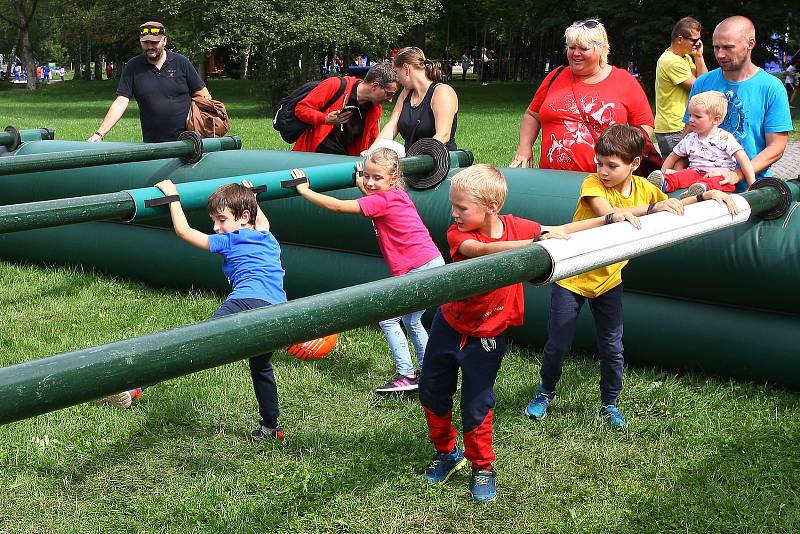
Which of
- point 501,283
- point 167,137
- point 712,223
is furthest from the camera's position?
point 167,137

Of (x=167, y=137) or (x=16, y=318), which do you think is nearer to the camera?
(x=16, y=318)

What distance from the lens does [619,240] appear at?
2.85 metres

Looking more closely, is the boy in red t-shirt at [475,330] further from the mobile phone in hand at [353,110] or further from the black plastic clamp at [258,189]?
the mobile phone in hand at [353,110]

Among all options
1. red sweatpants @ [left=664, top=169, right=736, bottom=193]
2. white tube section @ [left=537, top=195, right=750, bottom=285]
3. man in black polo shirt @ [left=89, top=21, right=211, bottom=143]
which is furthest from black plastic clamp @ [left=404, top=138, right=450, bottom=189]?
man in black polo shirt @ [left=89, top=21, right=211, bottom=143]

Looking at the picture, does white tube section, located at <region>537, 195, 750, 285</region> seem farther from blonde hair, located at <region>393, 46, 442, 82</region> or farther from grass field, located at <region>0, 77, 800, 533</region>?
blonde hair, located at <region>393, 46, 442, 82</region>

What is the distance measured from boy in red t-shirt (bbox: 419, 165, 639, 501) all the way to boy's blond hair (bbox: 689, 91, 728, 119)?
55.8 inches

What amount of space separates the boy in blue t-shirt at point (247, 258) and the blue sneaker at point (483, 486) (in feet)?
3.11

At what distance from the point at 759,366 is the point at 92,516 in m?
3.14

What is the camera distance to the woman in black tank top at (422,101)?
19.4 feet

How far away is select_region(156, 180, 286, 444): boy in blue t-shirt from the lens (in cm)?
414

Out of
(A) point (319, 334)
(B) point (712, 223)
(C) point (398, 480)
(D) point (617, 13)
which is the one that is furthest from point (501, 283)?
(D) point (617, 13)

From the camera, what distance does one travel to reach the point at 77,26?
141 ft

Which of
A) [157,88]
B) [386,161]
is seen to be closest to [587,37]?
[386,161]

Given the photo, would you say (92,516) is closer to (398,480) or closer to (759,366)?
(398,480)
